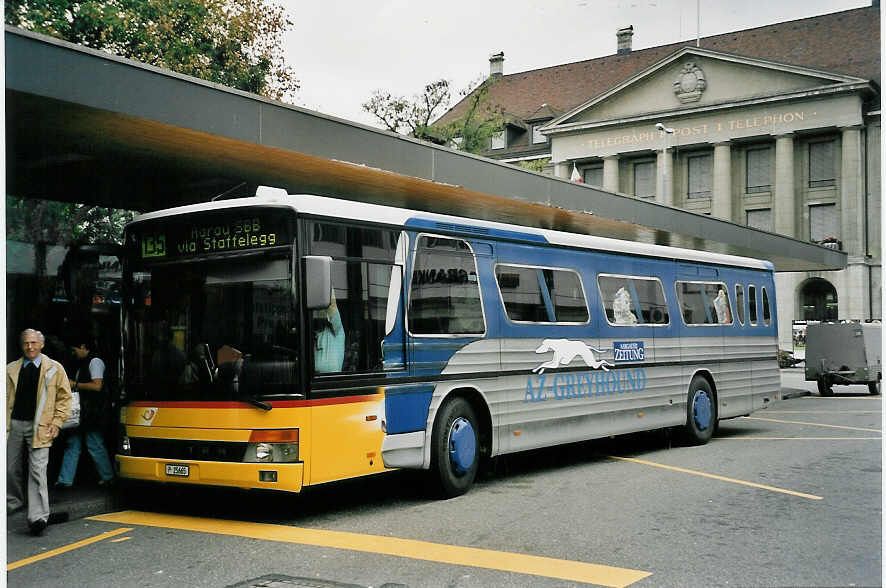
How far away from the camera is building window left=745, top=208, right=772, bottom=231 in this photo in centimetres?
6059

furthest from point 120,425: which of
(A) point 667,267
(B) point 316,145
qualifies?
(A) point 667,267

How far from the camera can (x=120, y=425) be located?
9.60 meters

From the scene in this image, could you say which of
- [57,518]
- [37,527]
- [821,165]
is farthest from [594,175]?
[37,527]

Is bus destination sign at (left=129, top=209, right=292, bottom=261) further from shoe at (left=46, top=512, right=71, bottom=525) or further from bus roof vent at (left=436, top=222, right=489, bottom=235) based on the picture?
shoe at (left=46, top=512, right=71, bottom=525)

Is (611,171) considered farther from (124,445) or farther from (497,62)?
(124,445)

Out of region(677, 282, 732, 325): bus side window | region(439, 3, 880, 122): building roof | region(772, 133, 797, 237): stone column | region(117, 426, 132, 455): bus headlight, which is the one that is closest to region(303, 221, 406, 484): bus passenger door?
region(117, 426, 132, 455): bus headlight

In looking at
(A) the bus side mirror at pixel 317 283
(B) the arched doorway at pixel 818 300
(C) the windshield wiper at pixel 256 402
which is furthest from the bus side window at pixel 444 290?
(B) the arched doorway at pixel 818 300

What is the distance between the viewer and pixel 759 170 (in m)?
61.0

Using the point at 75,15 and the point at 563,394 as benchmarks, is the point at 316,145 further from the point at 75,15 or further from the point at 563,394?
the point at 75,15

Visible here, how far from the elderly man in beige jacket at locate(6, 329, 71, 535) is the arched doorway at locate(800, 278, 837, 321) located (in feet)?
180

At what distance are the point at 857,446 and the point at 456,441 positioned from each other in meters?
7.47

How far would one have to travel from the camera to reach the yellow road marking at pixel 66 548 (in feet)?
25.0

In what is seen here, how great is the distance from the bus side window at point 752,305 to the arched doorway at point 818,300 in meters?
43.3

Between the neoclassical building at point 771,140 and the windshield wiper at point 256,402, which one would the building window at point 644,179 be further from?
the windshield wiper at point 256,402
